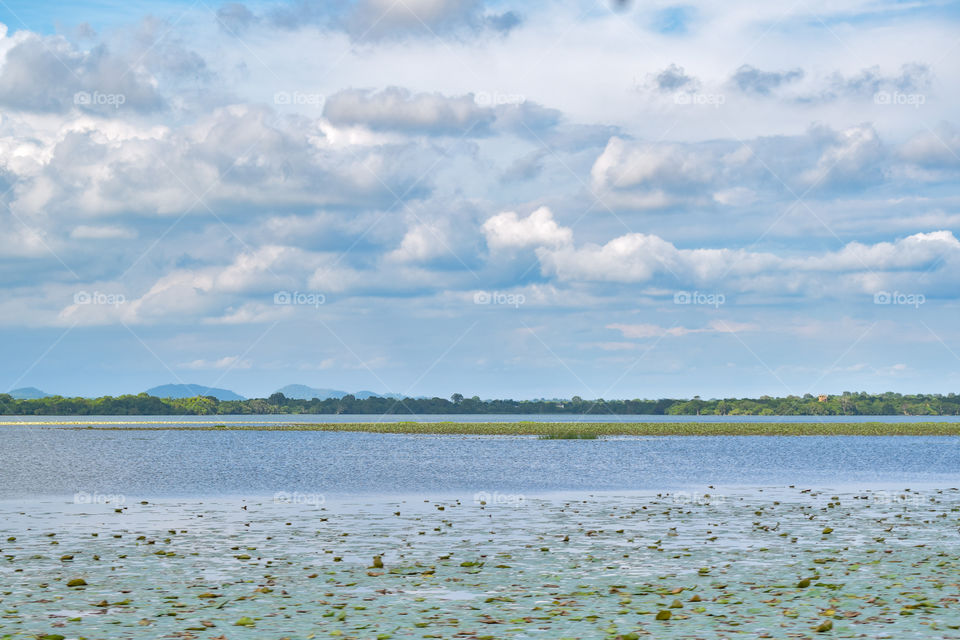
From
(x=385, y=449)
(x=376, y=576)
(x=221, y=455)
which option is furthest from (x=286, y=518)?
(x=385, y=449)

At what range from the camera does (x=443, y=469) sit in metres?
85.6

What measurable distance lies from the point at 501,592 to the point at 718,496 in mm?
34771

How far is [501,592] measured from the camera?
80.6 feet

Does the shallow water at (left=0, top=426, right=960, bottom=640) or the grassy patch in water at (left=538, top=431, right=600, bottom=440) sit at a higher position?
the shallow water at (left=0, top=426, right=960, bottom=640)

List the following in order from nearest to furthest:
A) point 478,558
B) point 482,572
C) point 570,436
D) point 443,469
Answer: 1. point 482,572
2. point 478,558
3. point 443,469
4. point 570,436

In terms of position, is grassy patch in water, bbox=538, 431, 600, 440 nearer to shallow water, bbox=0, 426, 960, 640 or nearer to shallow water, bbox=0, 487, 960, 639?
shallow water, bbox=0, 426, 960, 640

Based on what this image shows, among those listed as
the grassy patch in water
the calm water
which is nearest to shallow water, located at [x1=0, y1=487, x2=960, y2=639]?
the calm water

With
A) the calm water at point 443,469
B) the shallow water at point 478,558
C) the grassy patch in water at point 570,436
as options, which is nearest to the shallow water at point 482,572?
the shallow water at point 478,558

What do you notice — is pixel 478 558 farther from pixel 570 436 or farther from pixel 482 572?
pixel 570 436

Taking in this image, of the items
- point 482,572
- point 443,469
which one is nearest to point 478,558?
point 482,572

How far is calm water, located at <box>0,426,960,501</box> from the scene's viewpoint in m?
65.1

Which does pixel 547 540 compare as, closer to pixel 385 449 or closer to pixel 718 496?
pixel 718 496

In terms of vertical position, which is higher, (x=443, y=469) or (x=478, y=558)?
(x=478, y=558)

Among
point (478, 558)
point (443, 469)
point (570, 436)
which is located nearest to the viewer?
point (478, 558)
